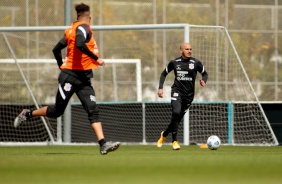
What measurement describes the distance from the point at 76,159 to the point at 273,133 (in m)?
7.56

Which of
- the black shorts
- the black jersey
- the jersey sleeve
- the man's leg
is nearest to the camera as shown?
the jersey sleeve

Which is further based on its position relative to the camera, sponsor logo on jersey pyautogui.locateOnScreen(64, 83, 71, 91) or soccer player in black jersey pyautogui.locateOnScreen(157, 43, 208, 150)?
soccer player in black jersey pyautogui.locateOnScreen(157, 43, 208, 150)

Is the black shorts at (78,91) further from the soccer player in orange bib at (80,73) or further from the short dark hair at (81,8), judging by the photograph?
the short dark hair at (81,8)

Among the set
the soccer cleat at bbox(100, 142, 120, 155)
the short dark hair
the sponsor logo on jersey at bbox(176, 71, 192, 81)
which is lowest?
the soccer cleat at bbox(100, 142, 120, 155)

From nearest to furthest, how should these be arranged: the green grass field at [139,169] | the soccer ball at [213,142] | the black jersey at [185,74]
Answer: the green grass field at [139,169] → the soccer ball at [213,142] → the black jersey at [185,74]

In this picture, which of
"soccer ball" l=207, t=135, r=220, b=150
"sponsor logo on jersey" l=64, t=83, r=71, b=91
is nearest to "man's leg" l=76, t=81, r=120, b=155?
"sponsor logo on jersey" l=64, t=83, r=71, b=91

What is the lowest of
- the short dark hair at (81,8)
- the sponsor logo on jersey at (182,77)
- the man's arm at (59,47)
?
the sponsor logo on jersey at (182,77)

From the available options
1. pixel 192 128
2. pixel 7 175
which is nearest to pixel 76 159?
pixel 7 175

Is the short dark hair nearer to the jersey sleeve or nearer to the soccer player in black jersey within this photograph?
the jersey sleeve

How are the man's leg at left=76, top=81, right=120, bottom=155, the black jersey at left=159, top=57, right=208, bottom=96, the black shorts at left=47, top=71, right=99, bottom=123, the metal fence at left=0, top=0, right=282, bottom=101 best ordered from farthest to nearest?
the metal fence at left=0, top=0, right=282, bottom=101 < the black jersey at left=159, top=57, right=208, bottom=96 < the black shorts at left=47, top=71, right=99, bottom=123 < the man's leg at left=76, top=81, right=120, bottom=155

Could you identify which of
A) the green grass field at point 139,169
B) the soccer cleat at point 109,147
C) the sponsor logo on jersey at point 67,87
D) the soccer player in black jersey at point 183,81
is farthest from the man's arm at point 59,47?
the soccer player in black jersey at point 183,81

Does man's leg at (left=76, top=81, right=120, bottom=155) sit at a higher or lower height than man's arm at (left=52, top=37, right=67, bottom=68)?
lower

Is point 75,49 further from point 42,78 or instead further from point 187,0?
point 187,0

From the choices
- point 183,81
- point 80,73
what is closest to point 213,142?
point 183,81
